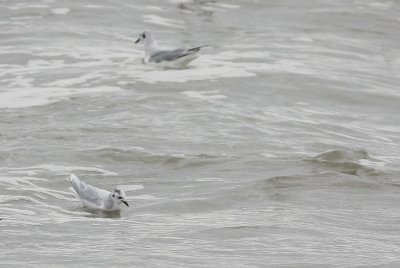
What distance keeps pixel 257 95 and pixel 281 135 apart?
238 cm

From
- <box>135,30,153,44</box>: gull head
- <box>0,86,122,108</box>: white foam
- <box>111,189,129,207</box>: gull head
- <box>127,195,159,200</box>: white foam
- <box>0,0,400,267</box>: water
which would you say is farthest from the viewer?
<box>135,30,153,44</box>: gull head

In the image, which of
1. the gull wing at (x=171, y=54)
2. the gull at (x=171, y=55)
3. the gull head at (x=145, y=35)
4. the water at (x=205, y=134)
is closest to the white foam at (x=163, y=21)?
the water at (x=205, y=134)

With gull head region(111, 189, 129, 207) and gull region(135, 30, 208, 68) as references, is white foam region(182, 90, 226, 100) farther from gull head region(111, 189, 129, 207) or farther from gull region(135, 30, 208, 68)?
gull head region(111, 189, 129, 207)

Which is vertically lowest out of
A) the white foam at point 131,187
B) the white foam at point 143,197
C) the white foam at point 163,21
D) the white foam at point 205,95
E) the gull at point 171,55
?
the white foam at point 163,21

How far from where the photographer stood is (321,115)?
1406 cm

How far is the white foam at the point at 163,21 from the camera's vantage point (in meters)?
20.6

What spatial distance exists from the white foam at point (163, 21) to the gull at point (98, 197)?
1102 cm

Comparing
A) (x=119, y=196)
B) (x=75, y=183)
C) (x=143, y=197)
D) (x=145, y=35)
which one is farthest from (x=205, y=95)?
(x=119, y=196)

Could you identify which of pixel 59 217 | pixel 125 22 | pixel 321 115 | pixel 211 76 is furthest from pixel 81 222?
pixel 125 22

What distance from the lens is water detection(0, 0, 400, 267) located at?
8.12 m

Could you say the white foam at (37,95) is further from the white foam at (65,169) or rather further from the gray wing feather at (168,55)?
the white foam at (65,169)

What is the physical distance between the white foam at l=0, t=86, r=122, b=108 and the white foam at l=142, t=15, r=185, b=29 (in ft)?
18.3

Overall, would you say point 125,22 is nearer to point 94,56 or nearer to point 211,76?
point 94,56

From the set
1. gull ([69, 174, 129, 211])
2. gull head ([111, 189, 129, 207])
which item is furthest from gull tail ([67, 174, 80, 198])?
gull head ([111, 189, 129, 207])
